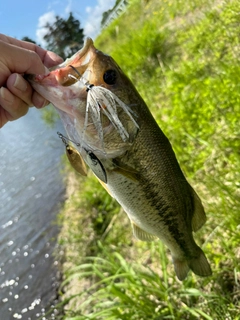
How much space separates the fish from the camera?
1.71m

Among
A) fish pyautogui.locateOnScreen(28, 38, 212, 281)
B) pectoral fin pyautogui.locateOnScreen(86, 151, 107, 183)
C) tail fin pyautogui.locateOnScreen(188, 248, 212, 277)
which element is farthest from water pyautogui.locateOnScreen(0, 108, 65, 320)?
pectoral fin pyautogui.locateOnScreen(86, 151, 107, 183)

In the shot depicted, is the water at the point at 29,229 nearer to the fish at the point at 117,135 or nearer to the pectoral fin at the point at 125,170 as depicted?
the fish at the point at 117,135

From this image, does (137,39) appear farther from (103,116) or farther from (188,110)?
(103,116)

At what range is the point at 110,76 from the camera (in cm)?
176

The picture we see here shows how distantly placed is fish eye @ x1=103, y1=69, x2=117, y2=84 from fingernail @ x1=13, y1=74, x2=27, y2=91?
0.40m

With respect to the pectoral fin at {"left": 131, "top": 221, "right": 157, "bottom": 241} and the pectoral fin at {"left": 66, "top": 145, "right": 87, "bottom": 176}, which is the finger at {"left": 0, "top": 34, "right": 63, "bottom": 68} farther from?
the pectoral fin at {"left": 131, "top": 221, "right": 157, "bottom": 241}

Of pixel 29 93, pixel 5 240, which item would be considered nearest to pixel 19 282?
pixel 5 240

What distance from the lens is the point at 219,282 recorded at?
115 inches

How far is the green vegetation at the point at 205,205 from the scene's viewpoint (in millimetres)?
2939

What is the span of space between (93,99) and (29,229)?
669 cm

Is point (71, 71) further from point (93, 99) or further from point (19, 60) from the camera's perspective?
point (19, 60)

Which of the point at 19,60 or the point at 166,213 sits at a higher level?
the point at 19,60

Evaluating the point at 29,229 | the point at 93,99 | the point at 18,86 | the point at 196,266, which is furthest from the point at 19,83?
the point at 29,229

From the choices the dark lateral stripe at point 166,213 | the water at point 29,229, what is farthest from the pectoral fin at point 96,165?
the water at point 29,229
